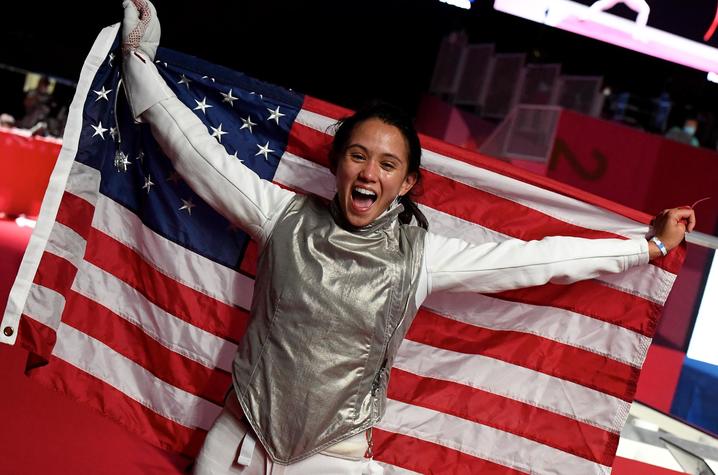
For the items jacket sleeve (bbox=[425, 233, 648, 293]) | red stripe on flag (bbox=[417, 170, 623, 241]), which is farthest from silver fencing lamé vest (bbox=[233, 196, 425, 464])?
red stripe on flag (bbox=[417, 170, 623, 241])

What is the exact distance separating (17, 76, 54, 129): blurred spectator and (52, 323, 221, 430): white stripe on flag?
7542 millimetres

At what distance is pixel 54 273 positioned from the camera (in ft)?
8.84

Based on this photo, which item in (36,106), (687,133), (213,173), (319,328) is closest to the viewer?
(319,328)

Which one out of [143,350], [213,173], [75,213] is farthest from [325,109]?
[143,350]

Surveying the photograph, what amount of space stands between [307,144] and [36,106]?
26.5 feet

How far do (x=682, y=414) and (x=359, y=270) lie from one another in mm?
5951

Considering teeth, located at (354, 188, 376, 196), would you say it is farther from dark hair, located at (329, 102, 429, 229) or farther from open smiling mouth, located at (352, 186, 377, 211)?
dark hair, located at (329, 102, 429, 229)

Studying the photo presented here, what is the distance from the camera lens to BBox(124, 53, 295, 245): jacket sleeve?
2.27m

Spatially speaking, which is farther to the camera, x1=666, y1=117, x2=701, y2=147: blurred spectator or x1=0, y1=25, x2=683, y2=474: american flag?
x1=666, y1=117, x2=701, y2=147: blurred spectator

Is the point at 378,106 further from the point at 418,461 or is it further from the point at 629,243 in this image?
the point at 418,461

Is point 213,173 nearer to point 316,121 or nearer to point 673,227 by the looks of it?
point 316,121

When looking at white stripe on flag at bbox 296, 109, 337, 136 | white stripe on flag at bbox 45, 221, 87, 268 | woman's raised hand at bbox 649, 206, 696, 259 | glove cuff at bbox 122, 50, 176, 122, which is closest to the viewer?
glove cuff at bbox 122, 50, 176, 122

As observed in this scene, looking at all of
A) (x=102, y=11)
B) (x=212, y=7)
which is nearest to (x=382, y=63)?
(x=212, y=7)

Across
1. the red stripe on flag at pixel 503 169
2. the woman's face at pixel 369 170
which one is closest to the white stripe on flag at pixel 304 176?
the red stripe on flag at pixel 503 169
